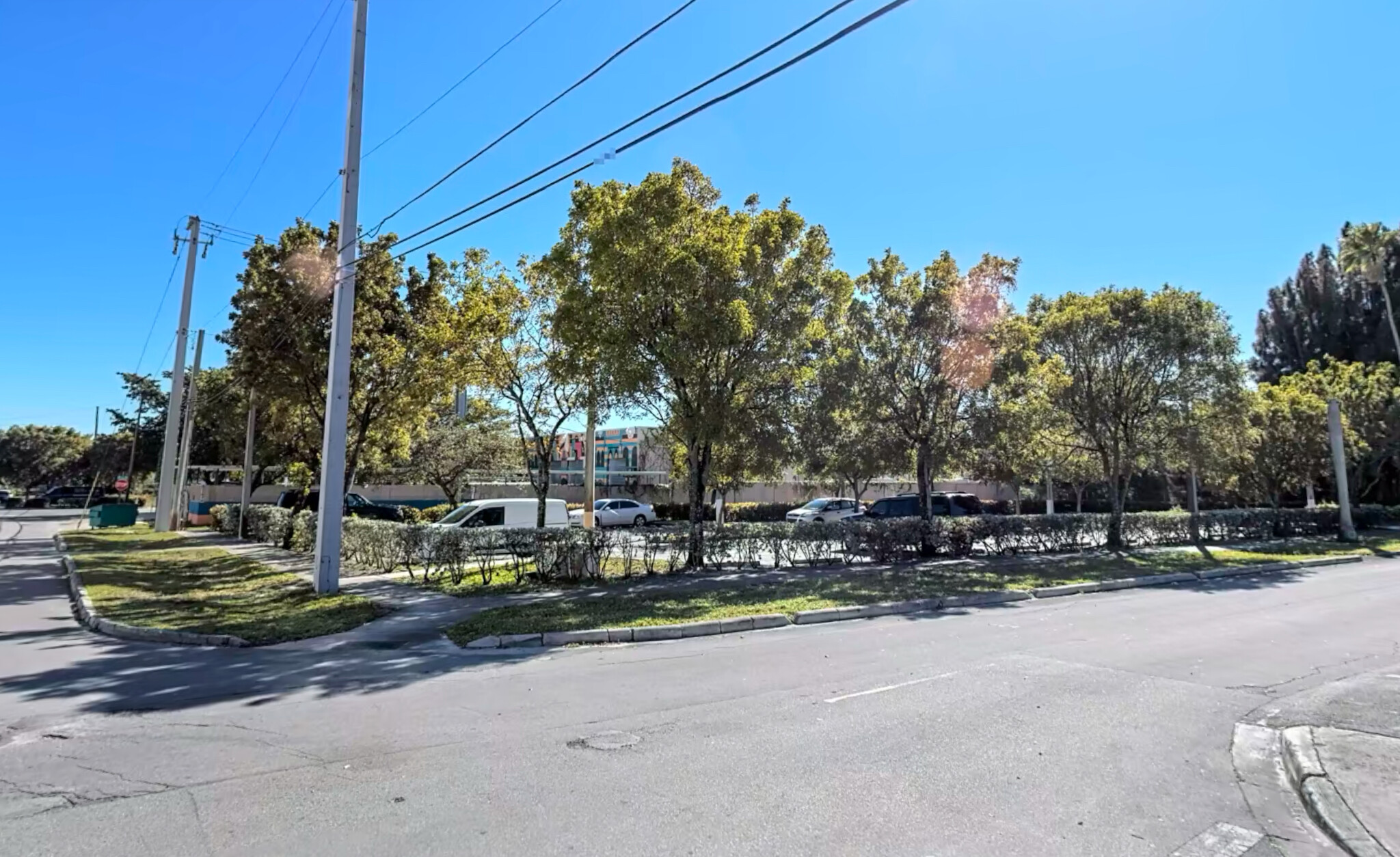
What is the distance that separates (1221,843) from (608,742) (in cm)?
379

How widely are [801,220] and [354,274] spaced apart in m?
9.37

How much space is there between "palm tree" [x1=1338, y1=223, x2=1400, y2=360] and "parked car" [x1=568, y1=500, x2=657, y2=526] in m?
43.3

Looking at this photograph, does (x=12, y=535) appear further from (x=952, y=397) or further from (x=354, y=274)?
(x=952, y=397)

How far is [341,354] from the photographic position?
14445 mm

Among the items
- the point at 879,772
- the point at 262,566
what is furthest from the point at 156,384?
the point at 879,772

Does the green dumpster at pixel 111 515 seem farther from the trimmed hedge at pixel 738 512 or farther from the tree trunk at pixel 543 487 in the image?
the tree trunk at pixel 543 487

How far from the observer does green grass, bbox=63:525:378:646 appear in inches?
424

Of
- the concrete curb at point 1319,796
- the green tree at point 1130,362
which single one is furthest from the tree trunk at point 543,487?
the concrete curb at point 1319,796

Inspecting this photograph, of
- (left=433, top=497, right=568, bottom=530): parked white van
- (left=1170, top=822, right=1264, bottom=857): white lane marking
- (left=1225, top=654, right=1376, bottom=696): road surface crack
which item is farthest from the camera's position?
(left=433, top=497, right=568, bottom=530): parked white van

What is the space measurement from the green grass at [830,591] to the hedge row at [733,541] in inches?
56.2

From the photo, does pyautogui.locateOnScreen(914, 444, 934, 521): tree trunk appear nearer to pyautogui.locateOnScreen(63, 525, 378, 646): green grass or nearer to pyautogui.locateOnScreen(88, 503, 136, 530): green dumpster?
pyautogui.locateOnScreen(63, 525, 378, 646): green grass

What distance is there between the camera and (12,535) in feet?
103

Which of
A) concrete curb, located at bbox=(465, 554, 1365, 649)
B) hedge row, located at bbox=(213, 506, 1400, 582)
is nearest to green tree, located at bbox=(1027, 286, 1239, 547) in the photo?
hedge row, located at bbox=(213, 506, 1400, 582)

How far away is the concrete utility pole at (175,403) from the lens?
3278 cm
